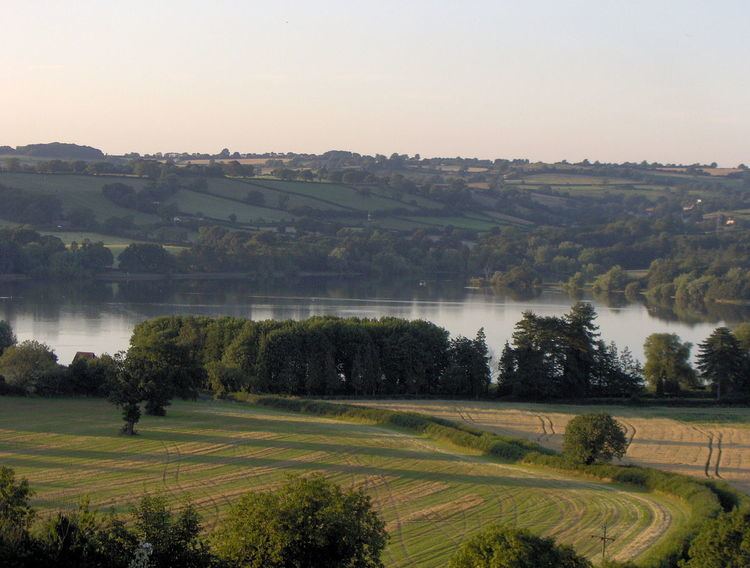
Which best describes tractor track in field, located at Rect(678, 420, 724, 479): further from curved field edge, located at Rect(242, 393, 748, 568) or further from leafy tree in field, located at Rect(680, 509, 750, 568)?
leafy tree in field, located at Rect(680, 509, 750, 568)

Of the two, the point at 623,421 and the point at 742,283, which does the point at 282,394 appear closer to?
the point at 623,421

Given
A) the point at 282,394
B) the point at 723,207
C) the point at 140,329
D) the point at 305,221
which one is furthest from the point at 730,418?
the point at 723,207

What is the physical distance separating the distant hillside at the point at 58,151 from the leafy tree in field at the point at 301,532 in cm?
13847

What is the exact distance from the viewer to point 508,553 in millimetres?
11664

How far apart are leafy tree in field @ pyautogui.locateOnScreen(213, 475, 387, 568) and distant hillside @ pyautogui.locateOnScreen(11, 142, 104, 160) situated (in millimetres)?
138472

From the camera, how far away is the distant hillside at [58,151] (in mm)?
147587

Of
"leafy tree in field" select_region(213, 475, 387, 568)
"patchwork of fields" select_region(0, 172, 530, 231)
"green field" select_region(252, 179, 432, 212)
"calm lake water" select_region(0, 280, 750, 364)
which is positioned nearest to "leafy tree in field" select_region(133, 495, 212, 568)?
"leafy tree in field" select_region(213, 475, 387, 568)

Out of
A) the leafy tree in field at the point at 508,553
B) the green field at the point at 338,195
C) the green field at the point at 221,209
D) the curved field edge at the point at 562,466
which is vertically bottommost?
the curved field edge at the point at 562,466

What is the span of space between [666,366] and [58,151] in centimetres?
12763

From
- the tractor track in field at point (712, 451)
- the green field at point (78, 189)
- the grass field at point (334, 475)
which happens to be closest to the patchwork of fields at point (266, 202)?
the green field at point (78, 189)

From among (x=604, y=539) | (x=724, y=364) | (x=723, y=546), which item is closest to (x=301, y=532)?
(x=604, y=539)

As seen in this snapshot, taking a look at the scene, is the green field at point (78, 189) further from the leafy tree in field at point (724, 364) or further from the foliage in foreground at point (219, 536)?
the foliage in foreground at point (219, 536)

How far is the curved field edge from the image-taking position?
15961mm

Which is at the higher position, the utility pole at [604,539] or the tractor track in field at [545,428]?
the utility pole at [604,539]
